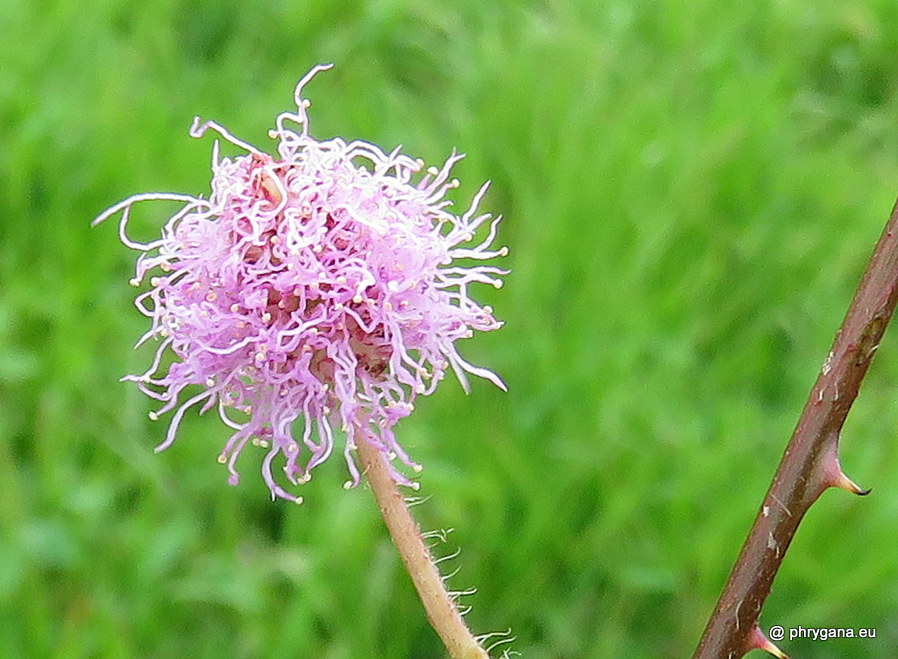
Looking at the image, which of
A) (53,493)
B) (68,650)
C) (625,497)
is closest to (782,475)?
(625,497)

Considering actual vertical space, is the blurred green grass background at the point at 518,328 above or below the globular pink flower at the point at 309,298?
above

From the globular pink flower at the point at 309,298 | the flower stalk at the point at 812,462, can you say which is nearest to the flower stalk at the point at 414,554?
the globular pink flower at the point at 309,298

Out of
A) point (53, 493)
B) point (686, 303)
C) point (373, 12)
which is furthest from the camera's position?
point (373, 12)

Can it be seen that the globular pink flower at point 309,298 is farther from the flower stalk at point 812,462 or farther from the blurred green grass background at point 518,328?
the blurred green grass background at point 518,328

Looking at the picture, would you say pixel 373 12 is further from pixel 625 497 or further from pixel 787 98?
pixel 625 497

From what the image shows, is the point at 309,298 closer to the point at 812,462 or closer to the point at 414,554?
the point at 414,554

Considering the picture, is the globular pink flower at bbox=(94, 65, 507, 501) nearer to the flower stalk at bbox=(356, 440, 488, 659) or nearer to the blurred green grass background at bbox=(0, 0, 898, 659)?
the flower stalk at bbox=(356, 440, 488, 659)

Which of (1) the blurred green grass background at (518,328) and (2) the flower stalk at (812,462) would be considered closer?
(2) the flower stalk at (812,462)

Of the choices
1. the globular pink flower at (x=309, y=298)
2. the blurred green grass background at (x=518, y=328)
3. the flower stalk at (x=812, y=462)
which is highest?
the blurred green grass background at (x=518, y=328)
